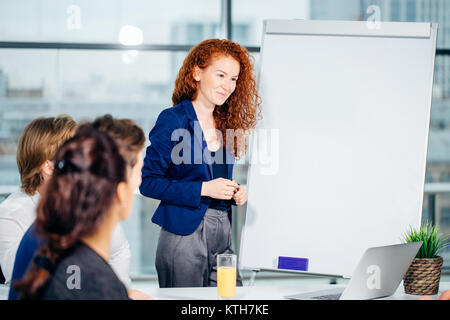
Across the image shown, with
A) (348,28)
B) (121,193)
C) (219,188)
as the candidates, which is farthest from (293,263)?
(121,193)

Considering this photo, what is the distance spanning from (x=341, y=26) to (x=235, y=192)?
35.0 inches

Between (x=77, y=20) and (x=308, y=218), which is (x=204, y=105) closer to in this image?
(x=308, y=218)

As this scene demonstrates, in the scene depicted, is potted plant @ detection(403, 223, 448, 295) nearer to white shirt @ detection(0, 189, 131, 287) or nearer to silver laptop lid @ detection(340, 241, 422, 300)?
silver laptop lid @ detection(340, 241, 422, 300)

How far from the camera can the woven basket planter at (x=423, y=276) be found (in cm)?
140

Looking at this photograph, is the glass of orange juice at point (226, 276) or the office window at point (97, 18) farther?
the office window at point (97, 18)

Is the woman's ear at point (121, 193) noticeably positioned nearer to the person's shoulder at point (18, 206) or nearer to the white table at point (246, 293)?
the white table at point (246, 293)

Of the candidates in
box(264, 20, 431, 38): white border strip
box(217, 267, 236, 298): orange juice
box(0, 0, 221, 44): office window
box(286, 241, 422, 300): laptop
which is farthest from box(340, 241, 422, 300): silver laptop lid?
box(0, 0, 221, 44): office window

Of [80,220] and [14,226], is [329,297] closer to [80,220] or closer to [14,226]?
[80,220]

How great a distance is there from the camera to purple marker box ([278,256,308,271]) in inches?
82.0

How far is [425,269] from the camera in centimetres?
140

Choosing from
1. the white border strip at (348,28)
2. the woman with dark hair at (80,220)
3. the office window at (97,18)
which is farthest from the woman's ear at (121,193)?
the office window at (97,18)

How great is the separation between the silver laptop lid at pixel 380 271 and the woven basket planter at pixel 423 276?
6cm

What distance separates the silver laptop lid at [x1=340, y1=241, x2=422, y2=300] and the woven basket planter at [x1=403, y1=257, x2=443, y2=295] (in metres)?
0.06
